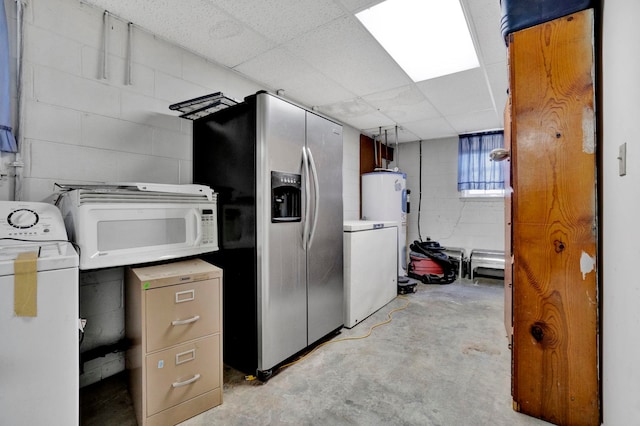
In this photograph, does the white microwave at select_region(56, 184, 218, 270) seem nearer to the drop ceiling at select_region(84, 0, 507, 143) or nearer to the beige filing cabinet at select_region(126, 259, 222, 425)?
the beige filing cabinet at select_region(126, 259, 222, 425)

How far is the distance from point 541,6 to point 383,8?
36.0 inches

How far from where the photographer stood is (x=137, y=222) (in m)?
1.62

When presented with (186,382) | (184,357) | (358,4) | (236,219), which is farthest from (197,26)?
(186,382)

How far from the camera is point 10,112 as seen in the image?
1.61 metres

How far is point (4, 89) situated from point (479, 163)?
5.55m

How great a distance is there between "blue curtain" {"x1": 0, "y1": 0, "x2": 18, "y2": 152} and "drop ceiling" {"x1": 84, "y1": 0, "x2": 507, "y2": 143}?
1.74ft

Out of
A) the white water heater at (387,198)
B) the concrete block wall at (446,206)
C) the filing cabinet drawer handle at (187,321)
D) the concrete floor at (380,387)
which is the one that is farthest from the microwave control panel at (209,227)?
the concrete block wall at (446,206)

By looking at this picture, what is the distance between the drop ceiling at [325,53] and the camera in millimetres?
1956

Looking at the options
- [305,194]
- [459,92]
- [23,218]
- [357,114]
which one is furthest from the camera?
[357,114]

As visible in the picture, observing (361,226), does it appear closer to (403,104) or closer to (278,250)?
(278,250)

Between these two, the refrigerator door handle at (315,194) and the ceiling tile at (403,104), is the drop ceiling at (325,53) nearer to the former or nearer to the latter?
the ceiling tile at (403,104)

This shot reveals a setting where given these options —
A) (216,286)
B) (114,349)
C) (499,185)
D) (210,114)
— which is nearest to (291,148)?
(210,114)

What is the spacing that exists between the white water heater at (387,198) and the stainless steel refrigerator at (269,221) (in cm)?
236

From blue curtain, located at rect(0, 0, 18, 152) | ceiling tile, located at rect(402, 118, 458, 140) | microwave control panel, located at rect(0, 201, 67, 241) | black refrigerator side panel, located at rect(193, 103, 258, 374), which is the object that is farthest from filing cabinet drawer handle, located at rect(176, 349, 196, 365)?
ceiling tile, located at rect(402, 118, 458, 140)
